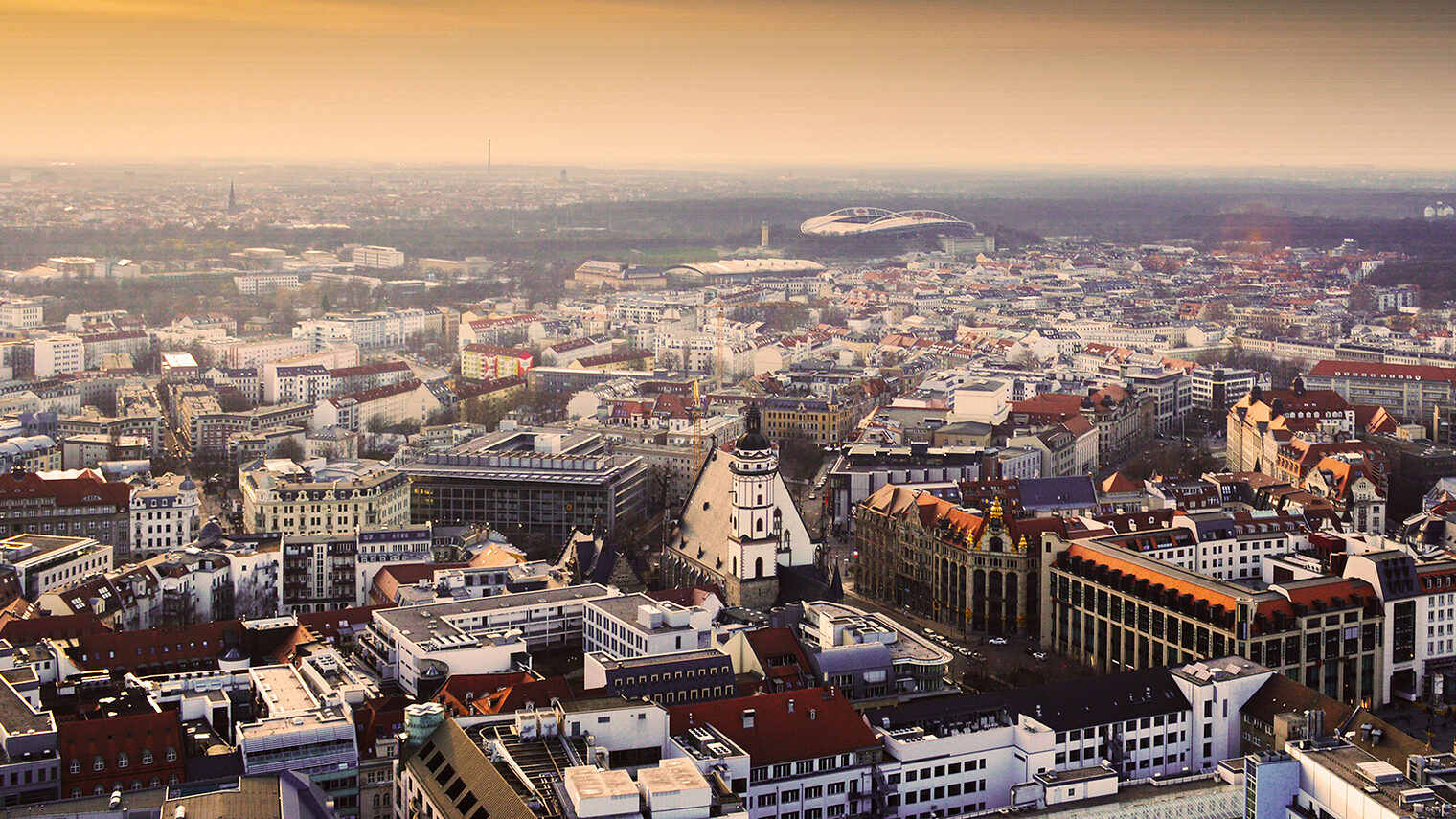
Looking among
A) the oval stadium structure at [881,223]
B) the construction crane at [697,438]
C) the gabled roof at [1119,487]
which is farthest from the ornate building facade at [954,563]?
the oval stadium structure at [881,223]

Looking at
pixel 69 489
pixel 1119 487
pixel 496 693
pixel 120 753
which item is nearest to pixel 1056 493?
pixel 1119 487

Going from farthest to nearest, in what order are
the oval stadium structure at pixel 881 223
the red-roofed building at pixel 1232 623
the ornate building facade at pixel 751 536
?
the oval stadium structure at pixel 881 223 < the ornate building facade at pixel 751 536 < the red-roofed building at pixel 1232 623

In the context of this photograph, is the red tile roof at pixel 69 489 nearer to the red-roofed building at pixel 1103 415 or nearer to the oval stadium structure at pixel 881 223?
the red-roofed building at pixel 1103 415

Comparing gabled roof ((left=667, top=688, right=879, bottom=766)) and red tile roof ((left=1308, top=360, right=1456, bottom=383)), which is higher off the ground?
red tile roof ((left=1308, top=360, right=1456, bottom=383))

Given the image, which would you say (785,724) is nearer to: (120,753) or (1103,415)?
(120,753)

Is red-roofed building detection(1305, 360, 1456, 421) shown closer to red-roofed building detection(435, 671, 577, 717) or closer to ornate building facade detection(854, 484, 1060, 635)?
ornate building facade detection(854, 484, 1060, 635)

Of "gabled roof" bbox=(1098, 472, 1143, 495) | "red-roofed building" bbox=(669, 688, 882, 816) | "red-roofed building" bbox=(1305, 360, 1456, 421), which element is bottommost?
"red-roofed building" bbox=(669, 688, 882, 816)

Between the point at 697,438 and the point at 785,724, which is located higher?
the point at 697,438

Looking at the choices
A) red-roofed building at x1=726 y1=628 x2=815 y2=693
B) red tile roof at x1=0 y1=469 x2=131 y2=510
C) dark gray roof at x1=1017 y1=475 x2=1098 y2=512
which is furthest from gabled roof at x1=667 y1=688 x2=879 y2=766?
red tile roof at x1=0 y1=469 x2=131 y2=510

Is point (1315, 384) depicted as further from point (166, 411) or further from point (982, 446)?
point (166, 411)
